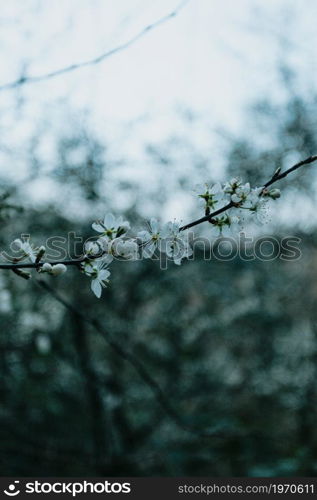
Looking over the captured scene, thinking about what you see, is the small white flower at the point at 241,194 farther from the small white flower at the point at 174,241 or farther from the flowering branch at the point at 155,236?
Answer: the small white flower at the point at 174,241

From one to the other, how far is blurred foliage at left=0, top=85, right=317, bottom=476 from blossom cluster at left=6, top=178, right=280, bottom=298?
1749mm

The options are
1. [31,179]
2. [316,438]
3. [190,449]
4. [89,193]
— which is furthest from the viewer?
[316,438]

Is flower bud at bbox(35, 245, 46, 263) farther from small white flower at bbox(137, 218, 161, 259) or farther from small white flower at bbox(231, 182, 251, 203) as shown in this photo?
small white flower at bbox(231, 182, 251, 203)

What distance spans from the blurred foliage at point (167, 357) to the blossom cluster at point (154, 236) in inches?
68.8

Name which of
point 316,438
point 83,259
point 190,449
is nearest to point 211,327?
point 190,449

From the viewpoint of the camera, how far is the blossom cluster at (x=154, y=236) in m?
1.12

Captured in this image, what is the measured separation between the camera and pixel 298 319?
4.34 m

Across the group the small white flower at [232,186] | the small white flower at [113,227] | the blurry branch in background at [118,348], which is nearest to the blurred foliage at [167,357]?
the blurry branch in background at [118,348]

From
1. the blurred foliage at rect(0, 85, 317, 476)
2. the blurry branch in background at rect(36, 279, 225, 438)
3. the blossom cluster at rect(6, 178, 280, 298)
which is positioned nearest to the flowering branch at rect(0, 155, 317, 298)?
the blossom cluster at rect(6, 178, 280, 298)

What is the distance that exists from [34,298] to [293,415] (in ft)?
8.02

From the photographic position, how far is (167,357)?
391 centimetres

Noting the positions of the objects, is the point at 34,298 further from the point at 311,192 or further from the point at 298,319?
the point at 298,319

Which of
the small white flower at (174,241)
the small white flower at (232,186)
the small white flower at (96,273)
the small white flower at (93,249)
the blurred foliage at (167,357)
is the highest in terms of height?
the blurred foliage at (167,357)

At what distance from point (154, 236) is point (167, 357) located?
286cm
